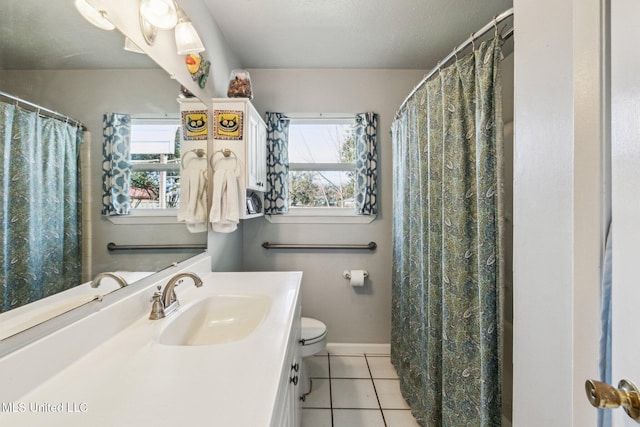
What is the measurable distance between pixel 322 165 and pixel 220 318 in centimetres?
155

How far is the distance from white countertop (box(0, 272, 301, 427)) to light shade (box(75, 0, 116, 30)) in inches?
37.8

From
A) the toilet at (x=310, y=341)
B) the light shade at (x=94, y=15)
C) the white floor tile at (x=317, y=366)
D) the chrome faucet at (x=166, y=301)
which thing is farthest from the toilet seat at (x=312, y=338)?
the light shade at (x=94, y=15)

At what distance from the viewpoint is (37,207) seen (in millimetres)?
607

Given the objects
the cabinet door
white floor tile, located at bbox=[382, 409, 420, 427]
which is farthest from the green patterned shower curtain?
the cabinet door

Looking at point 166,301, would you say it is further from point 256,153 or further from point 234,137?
point 256,153

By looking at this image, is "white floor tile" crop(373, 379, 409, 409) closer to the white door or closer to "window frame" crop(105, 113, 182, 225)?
the white door

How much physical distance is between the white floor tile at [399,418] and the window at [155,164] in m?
1.71

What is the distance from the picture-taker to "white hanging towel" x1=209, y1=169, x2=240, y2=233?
4.75 ft

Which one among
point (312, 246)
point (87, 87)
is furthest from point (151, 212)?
point (312, 246)

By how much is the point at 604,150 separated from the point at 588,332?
0.35 metres

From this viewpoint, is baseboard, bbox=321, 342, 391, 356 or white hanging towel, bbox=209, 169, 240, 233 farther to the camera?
baseboard, bbox=321, 342, 391, 356

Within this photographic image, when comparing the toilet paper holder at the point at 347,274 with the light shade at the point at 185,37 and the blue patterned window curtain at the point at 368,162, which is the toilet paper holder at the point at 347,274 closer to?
the blue patterned window curtain at the point at 368,162

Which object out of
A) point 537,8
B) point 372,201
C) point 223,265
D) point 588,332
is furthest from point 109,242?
point 372,201

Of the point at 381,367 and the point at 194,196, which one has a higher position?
the point at 194,196
